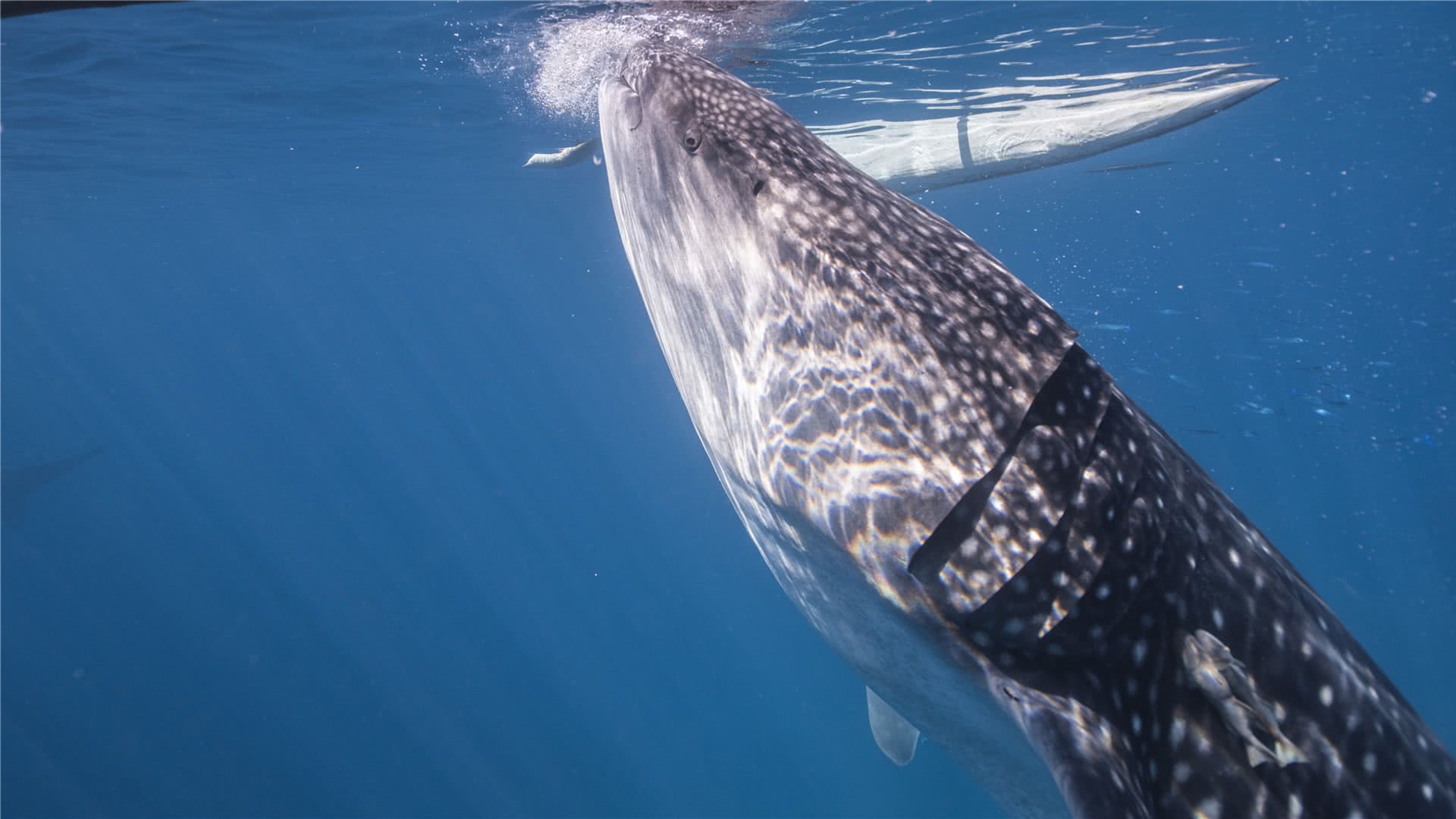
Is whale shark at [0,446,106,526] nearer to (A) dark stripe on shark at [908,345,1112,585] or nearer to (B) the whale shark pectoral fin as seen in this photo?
(B) the whale shark pectoral fin

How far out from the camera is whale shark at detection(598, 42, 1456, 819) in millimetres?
1741

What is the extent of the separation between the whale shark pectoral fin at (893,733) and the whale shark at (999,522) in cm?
209

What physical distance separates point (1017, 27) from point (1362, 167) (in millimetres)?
25274

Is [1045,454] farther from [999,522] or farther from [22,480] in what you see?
[22,480]

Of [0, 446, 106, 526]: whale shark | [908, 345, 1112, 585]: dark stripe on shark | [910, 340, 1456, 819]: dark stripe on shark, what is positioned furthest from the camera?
[0, 446, 106, 526]: whale shark

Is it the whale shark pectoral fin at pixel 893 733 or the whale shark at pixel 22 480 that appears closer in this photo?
the whale shark pectoral fin at pixel 893 733

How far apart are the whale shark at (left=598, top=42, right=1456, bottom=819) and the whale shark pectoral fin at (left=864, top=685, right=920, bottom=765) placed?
2092 millimetres

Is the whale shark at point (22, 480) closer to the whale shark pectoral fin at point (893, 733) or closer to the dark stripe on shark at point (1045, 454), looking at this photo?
the whale shark pectoral fin at point (893, 733)

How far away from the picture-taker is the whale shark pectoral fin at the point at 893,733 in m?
4.43

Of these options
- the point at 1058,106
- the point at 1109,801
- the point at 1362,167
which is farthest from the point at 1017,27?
the point at 1362,167

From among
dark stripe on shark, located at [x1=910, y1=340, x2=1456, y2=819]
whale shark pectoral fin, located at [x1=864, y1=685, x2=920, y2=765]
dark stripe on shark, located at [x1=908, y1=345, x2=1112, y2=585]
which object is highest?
dark stripe on shark, located at [x1=908, y1=345, x2=1112, y2=585]

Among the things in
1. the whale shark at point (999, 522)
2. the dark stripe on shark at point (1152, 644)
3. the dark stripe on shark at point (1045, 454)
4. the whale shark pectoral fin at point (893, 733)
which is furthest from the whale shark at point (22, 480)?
A: the dark stripe on shark at point (1152, 644)

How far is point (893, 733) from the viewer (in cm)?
449

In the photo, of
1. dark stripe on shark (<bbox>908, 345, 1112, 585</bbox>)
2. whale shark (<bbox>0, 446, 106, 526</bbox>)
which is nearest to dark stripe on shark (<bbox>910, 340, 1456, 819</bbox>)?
dark stripe on shark (<bbox>908, 345, 1112, 585</bbox>)
